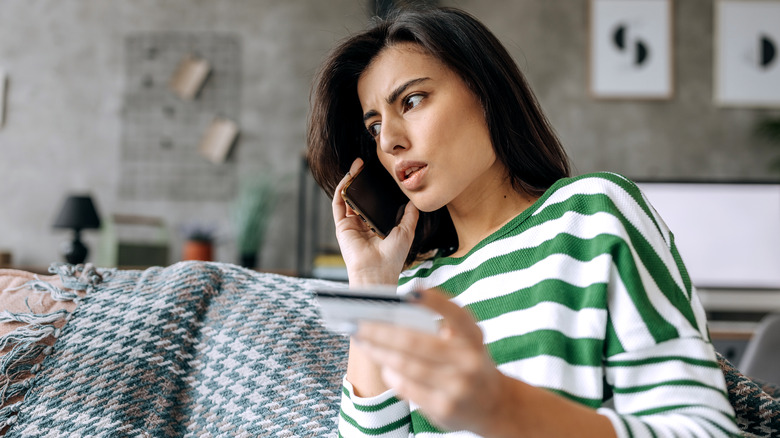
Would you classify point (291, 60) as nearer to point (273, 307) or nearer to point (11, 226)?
point (11, 226)

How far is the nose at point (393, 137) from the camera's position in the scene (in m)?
1.00

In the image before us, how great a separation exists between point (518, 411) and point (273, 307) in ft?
1.99

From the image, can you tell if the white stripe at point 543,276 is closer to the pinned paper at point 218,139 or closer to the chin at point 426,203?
the chin at point 426,203

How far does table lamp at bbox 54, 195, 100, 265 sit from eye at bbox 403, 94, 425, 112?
222cm

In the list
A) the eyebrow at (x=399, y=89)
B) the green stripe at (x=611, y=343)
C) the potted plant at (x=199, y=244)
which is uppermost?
the eyebrow at (x=399, y=89)

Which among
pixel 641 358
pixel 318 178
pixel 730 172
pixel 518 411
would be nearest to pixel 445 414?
pixel 518 411

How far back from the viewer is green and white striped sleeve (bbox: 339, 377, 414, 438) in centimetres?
91

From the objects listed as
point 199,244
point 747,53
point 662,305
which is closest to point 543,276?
point 662,305

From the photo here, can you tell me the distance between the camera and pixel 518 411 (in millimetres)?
500

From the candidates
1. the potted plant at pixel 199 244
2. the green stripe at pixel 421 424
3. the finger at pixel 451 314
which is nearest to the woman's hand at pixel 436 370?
the finger at pixel 451 314

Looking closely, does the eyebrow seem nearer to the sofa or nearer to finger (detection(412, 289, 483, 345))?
the sofa

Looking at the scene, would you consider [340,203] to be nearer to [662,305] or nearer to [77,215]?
[662,305]

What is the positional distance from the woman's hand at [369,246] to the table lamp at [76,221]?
1993mm

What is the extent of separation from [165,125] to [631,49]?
2425 millimetres
